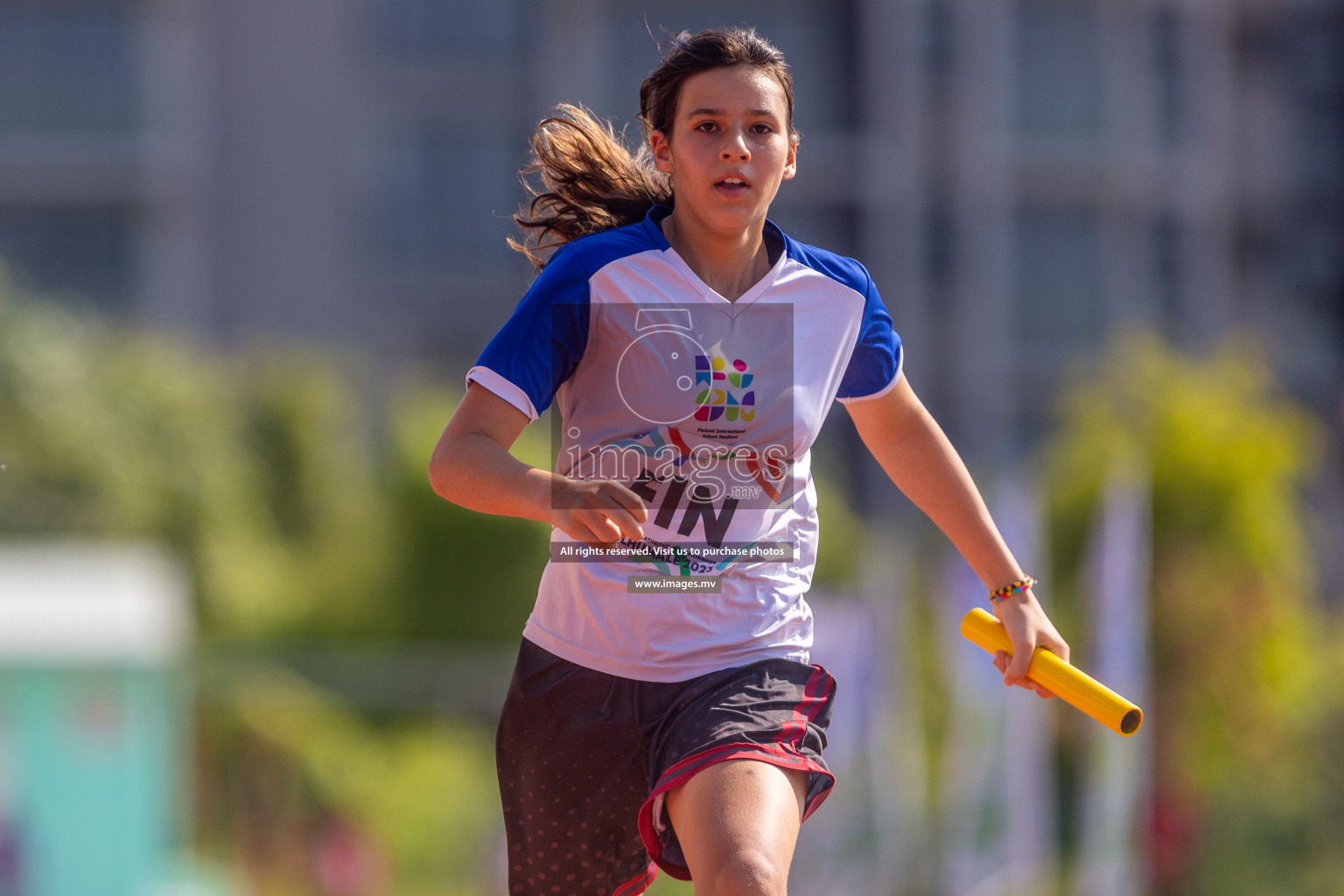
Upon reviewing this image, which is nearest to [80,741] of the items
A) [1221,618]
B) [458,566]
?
[458,566]

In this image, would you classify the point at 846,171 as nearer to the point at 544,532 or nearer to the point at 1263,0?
the point at 1263,0

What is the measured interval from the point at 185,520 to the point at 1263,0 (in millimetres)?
20895

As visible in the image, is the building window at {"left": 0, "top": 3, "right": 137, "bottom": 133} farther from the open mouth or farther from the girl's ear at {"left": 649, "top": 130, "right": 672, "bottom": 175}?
the open mouth

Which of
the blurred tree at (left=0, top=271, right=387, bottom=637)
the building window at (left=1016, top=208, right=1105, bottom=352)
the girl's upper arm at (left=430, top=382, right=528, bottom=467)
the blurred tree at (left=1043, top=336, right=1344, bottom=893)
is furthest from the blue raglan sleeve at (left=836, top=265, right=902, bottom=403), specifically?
the building window at (left=1016, top=208, right=1105, bottom=352)

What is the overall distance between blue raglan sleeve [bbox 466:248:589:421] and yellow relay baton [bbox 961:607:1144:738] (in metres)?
0.97

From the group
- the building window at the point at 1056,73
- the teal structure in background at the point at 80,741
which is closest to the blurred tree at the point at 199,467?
the teal structure in background at the point at 80,741

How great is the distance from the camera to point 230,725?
48.9ft

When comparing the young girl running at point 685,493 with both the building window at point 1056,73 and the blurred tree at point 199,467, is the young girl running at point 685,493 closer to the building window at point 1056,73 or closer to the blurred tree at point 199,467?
the blurred tree at point 199,467

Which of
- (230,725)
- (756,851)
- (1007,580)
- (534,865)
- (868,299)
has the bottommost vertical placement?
(230,725)

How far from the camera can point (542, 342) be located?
9.98 feet

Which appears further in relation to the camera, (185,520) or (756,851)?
(185,520)

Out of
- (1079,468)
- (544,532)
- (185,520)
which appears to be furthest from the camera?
(185,520)

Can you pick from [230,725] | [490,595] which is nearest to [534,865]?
[230,725]

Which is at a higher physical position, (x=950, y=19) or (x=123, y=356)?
(x=950, y=19)
